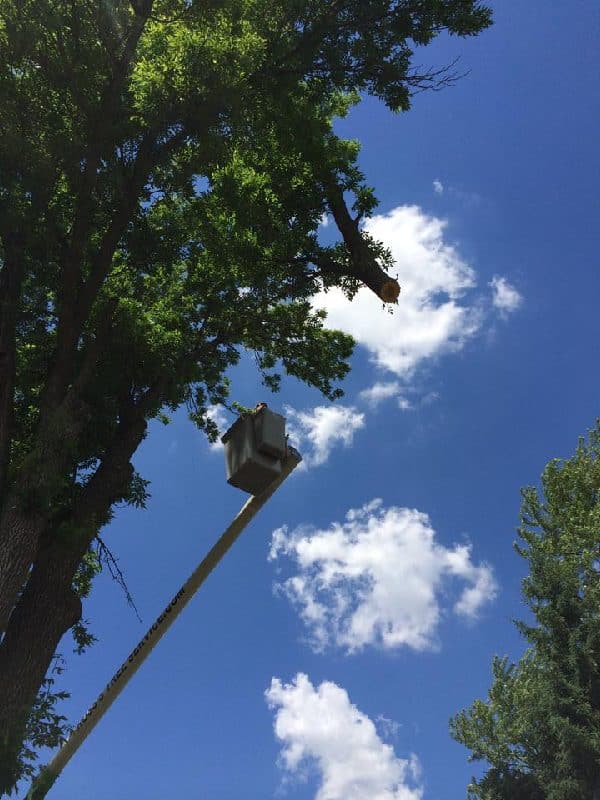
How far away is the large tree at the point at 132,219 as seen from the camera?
6.10 meters

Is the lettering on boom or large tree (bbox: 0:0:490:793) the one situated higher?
large tree (bbox: 0:0:490:793)

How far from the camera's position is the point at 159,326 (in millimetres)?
9695

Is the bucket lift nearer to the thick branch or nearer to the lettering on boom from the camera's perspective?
the lettering on boom

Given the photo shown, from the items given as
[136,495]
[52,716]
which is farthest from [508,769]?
[52,716]

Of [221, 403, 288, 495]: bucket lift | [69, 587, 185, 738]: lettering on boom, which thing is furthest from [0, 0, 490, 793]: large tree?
[221, 403, 288, 495]: bucket lift

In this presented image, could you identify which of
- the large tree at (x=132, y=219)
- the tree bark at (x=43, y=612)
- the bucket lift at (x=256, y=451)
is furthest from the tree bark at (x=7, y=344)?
the bucket lift at (x=256, y=451)

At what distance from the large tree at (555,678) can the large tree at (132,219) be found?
11.7 meters

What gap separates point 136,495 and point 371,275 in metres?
4.90

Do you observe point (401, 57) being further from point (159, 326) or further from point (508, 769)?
point (508, 769)

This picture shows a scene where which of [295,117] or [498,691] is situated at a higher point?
[498,691]

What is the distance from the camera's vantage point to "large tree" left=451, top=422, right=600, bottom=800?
14.6 m

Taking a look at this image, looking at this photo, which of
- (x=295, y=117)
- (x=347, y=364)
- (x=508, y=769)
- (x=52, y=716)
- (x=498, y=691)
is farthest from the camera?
(x=498, y=691)

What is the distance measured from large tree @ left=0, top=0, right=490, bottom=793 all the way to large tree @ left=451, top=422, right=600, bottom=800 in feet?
38.5

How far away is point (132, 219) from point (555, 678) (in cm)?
1540
